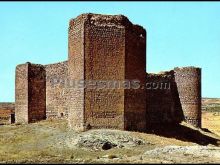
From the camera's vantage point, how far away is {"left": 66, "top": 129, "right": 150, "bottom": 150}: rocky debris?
20.5m

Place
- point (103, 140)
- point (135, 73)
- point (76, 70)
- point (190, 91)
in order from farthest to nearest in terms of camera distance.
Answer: point (190, 91)
point (135, 73)
point (76, 70)
point (103, 140)

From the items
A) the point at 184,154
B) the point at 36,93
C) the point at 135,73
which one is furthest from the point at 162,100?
the point at 184,154

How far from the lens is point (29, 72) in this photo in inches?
1247

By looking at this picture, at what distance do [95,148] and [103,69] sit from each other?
4.50 metres

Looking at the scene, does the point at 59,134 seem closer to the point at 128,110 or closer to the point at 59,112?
the point at 128,110

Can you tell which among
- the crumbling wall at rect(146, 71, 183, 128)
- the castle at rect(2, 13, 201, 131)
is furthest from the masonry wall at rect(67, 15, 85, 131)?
the crumbling wall at rect(146, 71, 183, 128)

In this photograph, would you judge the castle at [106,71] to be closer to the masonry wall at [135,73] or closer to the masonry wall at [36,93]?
the masonry wall at [135,73]

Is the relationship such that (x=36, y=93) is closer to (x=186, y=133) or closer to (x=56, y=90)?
(x=56, y=90)

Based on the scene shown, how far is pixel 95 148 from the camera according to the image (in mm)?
20406

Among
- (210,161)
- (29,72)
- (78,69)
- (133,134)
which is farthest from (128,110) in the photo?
(29,72)

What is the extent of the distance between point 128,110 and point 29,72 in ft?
34.1

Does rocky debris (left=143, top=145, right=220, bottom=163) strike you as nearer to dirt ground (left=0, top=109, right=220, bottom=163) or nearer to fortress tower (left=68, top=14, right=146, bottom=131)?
dirt ground (left=0, top=109, right=220, bottom=163)

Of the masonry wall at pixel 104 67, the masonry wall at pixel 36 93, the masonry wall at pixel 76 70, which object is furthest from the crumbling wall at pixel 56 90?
the masonry wall at pixel 104 67

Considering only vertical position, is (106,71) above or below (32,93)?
above
